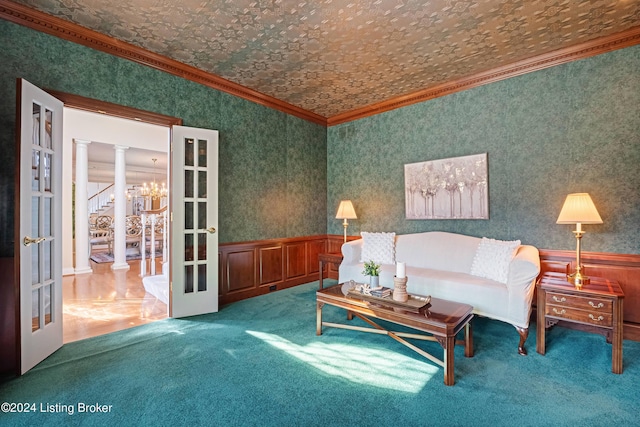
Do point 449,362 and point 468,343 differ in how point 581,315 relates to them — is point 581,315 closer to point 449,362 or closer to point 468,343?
point 468,343

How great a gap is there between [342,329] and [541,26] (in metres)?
3.54

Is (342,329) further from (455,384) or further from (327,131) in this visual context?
(327,131)

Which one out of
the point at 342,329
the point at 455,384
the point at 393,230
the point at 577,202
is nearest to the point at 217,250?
the point at 342,329

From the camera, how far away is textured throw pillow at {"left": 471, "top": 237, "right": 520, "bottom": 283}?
9.87 feet

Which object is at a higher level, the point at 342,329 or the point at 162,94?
the point at 162,94

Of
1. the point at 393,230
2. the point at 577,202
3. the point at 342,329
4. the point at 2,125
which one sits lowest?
the point at 342,329

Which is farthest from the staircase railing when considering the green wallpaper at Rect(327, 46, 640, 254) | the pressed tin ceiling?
the green wallpaper at Rect(327, 46, 640, 254)

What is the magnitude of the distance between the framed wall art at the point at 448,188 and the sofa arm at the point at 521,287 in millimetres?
1063

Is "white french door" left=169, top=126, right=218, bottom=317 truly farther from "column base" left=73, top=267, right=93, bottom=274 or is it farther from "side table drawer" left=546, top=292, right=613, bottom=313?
"column base" left=73, top=267, right=93, bottom=274

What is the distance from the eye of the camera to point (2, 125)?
244 centimetres

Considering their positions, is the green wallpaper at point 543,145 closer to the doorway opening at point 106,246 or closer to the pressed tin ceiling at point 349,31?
the pressed tin ceiling at point 349,31

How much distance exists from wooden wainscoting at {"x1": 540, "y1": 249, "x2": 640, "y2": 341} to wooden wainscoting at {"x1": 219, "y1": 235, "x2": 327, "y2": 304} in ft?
11.4

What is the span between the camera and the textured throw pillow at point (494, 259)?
3010mm

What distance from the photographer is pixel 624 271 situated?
2.90 meters
